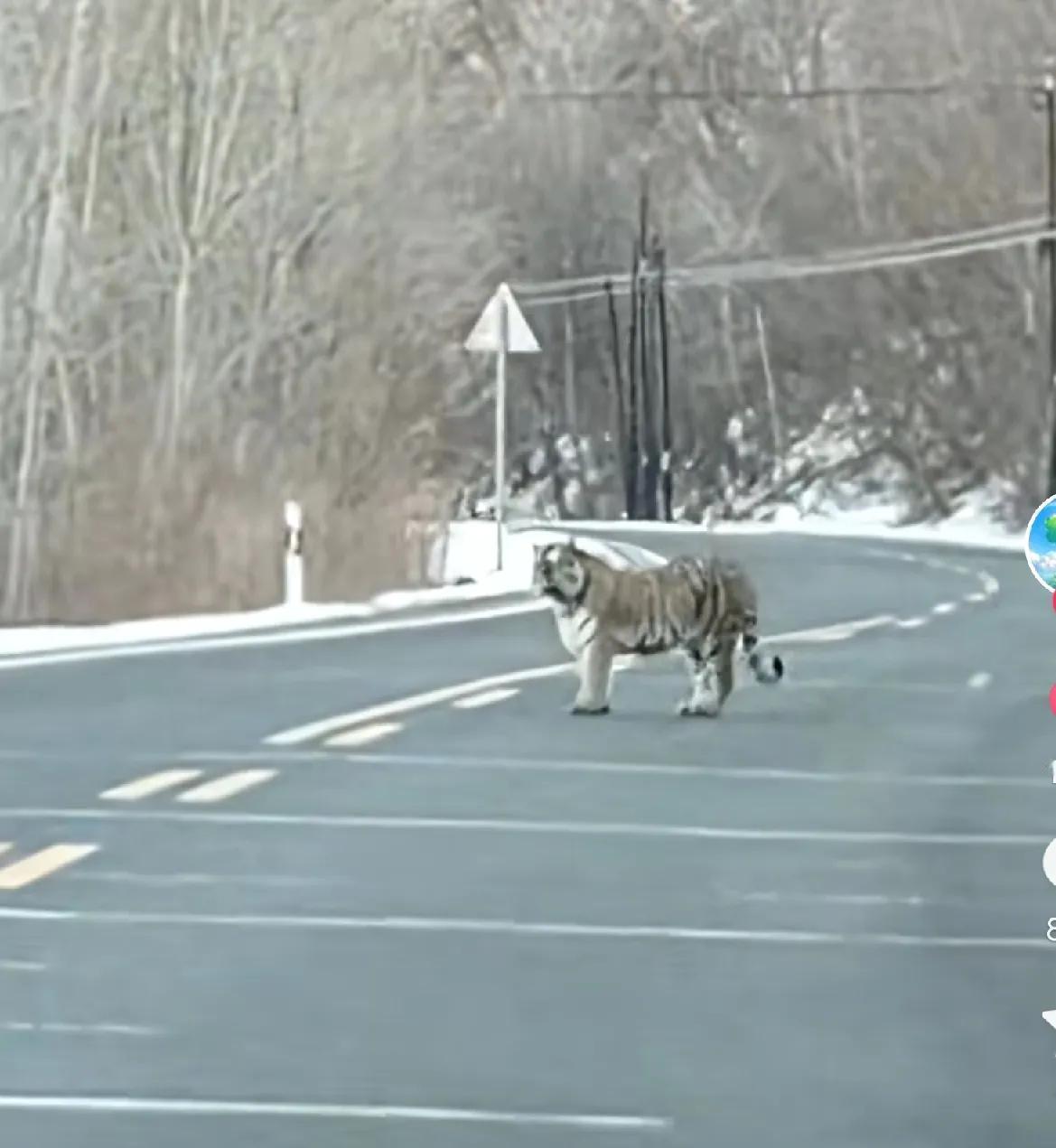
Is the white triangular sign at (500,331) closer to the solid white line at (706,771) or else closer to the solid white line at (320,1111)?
the solid white line at (706,771)

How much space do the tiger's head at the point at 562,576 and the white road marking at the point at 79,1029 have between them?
9.73 m

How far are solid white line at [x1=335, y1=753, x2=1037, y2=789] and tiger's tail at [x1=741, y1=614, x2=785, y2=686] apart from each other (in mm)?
3239

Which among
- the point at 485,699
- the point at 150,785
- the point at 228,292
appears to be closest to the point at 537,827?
the point at 150,785

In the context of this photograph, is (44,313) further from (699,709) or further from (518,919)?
(518,919)

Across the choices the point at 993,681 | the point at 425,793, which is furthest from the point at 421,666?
the point at 425,793

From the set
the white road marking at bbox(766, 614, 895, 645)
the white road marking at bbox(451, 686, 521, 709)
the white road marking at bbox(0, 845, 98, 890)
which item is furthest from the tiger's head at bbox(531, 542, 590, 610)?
the white road marking at bbox(766, 614, 895, 645)

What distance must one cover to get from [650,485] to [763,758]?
2345 inches

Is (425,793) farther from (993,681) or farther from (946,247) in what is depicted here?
(946,247)

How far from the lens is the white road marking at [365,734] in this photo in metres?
16.9

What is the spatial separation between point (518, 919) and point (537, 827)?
2549 mm

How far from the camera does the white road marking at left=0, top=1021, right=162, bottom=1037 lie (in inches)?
340

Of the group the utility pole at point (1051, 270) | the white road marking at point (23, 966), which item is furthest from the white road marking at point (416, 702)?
the utility pole at point (1051, 270)

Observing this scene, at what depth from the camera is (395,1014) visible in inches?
352

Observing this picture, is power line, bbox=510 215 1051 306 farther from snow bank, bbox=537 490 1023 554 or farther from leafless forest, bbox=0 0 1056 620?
leafless forest, bbox=0 0 1056 620
